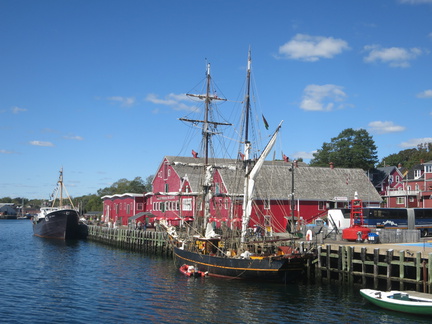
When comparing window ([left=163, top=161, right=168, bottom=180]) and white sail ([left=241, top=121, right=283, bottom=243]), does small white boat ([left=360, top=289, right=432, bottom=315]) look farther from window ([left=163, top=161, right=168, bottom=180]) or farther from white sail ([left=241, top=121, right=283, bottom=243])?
window ([left=163, top=161, right=168, bottom=180])

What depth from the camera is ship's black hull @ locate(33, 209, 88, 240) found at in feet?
217

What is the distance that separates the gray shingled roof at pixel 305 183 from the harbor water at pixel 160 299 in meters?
20.6

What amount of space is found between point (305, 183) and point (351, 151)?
3837cm

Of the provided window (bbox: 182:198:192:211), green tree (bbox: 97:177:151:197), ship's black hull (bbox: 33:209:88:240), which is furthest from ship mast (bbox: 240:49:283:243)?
green tree (bbox: 97:177:151:197)

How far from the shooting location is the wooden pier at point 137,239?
50069 mm

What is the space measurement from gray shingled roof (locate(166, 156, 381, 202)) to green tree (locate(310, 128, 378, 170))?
29021 millimetres

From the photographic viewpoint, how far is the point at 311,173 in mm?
61406

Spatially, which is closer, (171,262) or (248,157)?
(248,157)

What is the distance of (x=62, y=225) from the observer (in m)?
66.2

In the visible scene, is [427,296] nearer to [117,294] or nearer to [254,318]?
[254,318]

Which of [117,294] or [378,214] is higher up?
[378,214]

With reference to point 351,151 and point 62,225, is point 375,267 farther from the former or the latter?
point 351,151

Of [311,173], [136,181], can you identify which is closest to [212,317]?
[311,173]

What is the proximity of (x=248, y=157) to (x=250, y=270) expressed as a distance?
364 inches
